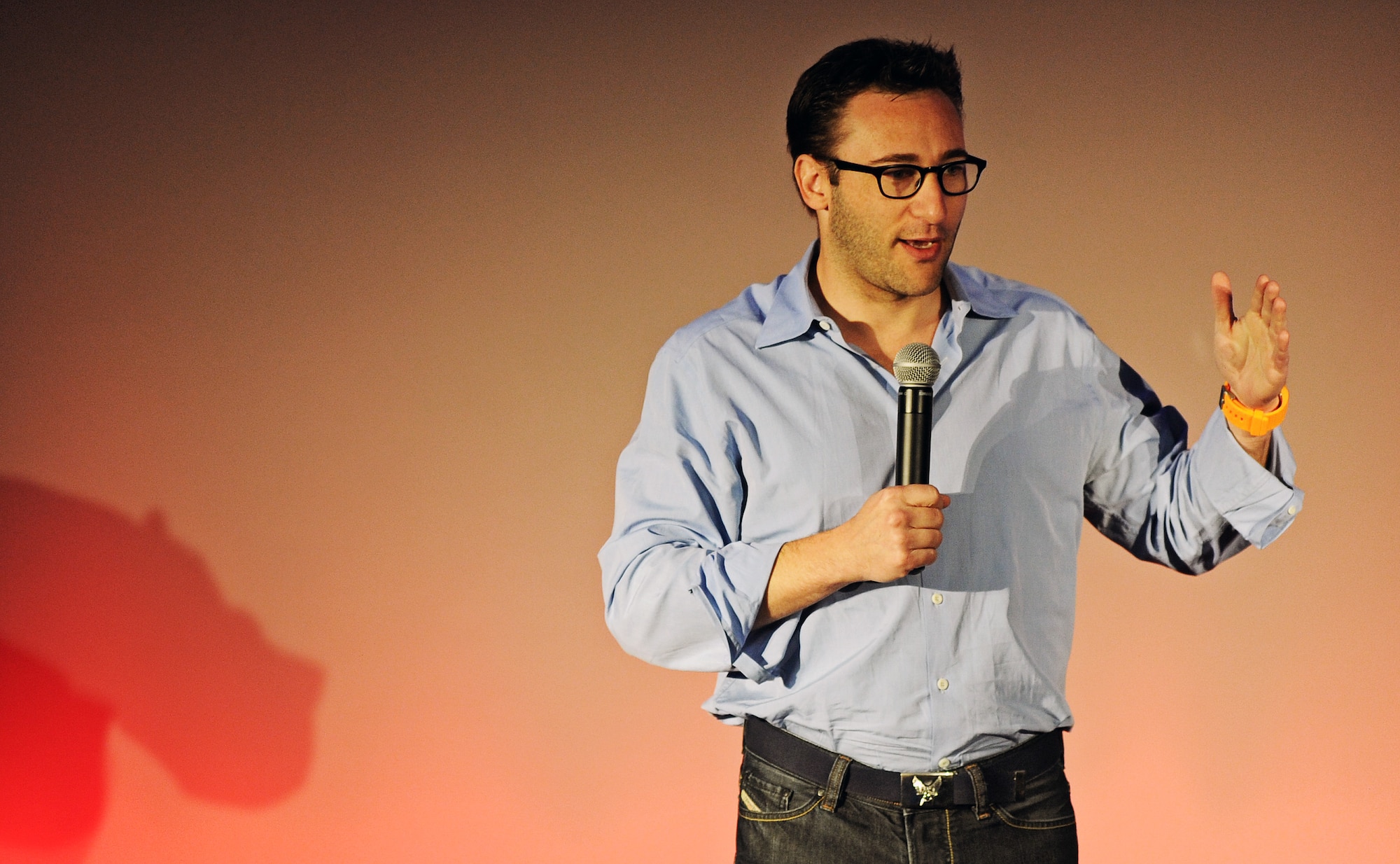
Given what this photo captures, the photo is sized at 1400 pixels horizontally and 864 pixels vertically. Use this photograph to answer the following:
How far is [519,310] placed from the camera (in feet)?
8.73

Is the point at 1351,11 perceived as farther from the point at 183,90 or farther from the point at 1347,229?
the point at 183,90

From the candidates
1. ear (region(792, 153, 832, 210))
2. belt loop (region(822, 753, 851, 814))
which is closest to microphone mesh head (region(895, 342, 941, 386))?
ear (region(792, 153, 832, 210))

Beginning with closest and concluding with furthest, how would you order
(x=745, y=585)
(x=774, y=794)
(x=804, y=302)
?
(x=745, y=585), (x=774, y=794), (x=804, y=302)

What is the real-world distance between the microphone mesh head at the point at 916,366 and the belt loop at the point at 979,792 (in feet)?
1.60

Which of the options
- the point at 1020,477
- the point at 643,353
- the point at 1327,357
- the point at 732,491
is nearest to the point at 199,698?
the point at 643,353

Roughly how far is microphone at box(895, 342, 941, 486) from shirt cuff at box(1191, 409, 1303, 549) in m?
0.40

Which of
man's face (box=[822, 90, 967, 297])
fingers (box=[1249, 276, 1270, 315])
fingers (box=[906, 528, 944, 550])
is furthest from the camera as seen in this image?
man's face (box=[822, 90, 967, 297])

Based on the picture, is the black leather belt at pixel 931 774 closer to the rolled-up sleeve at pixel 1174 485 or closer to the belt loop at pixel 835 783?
the belt loop at pixel 835 783

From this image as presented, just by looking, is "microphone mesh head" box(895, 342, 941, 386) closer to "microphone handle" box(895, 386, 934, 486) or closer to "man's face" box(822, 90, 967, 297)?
"microphone handle" box(895, 386, 934, 486)

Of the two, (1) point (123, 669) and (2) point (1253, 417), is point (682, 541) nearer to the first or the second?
(2) point (1253, 417)

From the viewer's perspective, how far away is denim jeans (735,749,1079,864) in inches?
55.6

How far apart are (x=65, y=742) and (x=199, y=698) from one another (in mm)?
340

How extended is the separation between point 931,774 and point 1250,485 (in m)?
0.53

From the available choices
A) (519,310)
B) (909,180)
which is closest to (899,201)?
(909,180)
